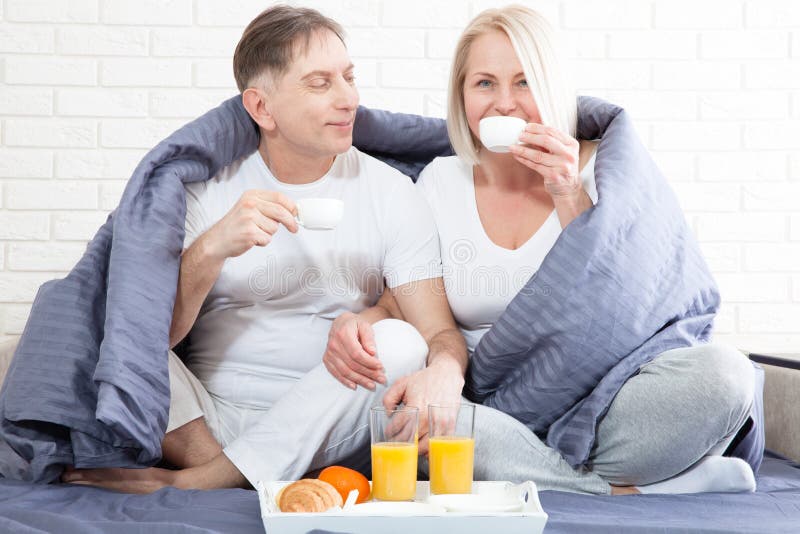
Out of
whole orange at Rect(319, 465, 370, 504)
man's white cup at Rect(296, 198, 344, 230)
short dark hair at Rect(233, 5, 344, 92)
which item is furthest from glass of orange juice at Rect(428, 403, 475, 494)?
short dark hair at Rect(233, 5, 344, 92)

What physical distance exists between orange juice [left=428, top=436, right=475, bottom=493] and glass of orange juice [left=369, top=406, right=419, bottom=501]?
0.10 feet

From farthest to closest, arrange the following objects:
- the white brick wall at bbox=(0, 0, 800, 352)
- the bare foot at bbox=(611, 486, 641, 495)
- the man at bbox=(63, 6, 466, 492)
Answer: the white brick wall at bbox=(0, 0, 800, 352) < the man at bbox=(63, 6, 466, 492) < the bare foot at bbox=(611, 486, 641, 495)

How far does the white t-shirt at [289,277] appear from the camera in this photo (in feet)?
5.99

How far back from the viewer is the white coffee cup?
5.32 ft

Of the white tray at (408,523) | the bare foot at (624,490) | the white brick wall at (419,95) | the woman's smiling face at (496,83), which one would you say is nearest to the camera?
the white tray at (408,523)

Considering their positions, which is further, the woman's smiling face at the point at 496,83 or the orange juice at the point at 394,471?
the woman's smiling face at the point at 496,83

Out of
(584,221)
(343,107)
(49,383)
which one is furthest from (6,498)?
(584,221)

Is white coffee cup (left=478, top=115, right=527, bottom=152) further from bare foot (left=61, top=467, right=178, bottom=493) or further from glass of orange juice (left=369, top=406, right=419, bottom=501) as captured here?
bare foot (left=61, top=467, right=178, bottom=493)

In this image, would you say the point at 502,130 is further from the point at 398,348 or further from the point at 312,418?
the point at 312,418

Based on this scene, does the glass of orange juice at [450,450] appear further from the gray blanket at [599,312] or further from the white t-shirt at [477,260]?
the white t-shirt at [477,260]

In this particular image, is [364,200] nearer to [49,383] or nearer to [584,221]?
[584,221]

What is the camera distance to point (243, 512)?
136 cm

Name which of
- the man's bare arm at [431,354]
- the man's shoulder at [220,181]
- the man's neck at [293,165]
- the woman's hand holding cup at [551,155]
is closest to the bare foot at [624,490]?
the man's bare arm at [431,354]

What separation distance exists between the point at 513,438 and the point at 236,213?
0.63 m
